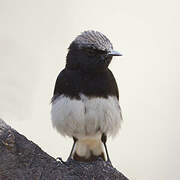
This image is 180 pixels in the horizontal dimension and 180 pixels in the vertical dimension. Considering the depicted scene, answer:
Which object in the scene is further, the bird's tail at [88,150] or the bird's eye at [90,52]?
the bird's tail at [88,150]

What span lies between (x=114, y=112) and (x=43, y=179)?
5.96ft

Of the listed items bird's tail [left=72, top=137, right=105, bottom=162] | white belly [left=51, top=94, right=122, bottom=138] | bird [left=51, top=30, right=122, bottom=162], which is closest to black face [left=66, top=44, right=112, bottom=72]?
bird [left=51, top=30, right=122, bottom=162]

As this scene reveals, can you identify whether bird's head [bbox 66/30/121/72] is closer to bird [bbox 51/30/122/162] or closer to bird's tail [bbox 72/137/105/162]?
bird [bbox 51/30/122/162]

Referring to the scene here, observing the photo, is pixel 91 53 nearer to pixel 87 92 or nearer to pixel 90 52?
pixel 90 52

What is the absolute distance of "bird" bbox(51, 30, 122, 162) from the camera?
5.22m

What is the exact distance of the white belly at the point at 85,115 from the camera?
5207mm

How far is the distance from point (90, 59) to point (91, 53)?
66 mm

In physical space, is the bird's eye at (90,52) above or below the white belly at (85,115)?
above

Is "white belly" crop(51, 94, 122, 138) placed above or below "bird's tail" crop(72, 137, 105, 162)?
above

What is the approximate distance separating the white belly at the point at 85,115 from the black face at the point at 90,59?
339mm

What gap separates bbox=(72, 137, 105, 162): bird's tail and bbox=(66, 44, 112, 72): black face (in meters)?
0.95

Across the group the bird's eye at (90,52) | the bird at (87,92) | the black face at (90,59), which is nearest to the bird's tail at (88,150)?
the bird at (87,92)

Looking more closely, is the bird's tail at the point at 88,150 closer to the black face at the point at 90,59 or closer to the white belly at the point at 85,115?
the white belly at the point at 85,115

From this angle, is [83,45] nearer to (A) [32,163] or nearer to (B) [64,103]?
(B) [64,103]
